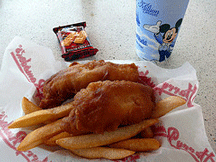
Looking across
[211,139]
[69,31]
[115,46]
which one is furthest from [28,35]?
[211,139]

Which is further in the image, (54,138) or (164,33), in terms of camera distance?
(164,33)

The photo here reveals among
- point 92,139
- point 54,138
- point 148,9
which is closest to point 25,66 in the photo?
point 54,138

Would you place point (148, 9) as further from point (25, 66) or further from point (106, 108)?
point (25, 66)

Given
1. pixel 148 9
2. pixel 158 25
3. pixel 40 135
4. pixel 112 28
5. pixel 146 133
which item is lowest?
pixel 146 133

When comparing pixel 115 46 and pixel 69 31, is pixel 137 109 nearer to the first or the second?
pixel 115 46

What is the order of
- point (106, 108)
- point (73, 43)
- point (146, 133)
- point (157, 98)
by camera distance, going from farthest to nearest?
point (73, 43), point (157, 98), point (146, 133), point (106, 108)

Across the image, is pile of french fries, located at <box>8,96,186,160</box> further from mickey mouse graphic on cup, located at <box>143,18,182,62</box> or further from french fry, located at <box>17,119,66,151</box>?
mickey mouse graphic on cup, located at <box>143,18,182,62</box>

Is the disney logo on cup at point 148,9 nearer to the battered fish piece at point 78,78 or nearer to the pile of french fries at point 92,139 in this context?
the battered fish piece at point 78,78
